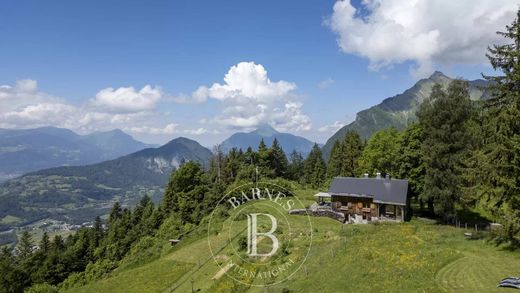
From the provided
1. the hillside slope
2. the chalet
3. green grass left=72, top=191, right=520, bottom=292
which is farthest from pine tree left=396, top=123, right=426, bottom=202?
green grass left=72, top=191, right=520, bottom=292

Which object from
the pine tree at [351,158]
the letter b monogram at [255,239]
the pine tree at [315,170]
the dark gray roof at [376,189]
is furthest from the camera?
the pine tree at [315,170]

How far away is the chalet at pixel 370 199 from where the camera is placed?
52281 mm

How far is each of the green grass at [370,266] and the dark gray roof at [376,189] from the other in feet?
36.9

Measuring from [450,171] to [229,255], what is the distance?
89.6ft

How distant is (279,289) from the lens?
1015 inches

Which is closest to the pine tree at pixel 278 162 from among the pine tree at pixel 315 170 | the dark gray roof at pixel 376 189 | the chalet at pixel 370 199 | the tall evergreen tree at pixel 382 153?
the pine tree at pixel 315 170

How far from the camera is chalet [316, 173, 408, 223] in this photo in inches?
2058

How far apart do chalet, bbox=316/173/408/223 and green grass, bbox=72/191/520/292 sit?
1119cm

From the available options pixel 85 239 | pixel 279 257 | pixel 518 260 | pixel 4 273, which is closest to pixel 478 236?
pixel 518 260

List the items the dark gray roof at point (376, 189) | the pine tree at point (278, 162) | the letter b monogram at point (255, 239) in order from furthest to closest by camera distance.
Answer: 1. the pine tree at point (278, 162)
2. the dark gray roof at point (376, 189)
3. the letter b monogram at point (255, 239)

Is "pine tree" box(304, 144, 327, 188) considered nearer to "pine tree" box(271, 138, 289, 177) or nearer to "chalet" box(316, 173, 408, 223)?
"pine tree" box(271, 138, 289, 177)

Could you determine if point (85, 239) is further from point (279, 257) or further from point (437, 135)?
point (437, 135)

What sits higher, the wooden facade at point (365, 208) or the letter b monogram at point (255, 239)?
the wooden facade at point (365, 208)

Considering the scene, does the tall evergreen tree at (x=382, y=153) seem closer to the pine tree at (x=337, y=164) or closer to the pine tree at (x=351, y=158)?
the pine tree at (x=351, y=158)
